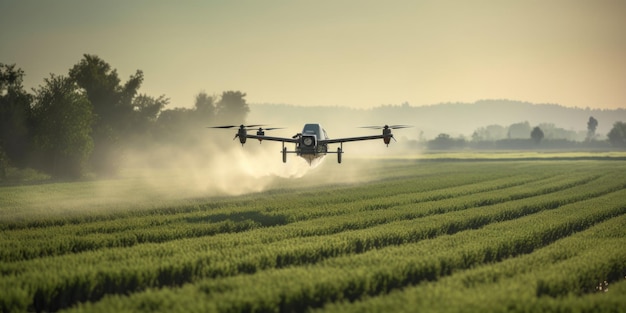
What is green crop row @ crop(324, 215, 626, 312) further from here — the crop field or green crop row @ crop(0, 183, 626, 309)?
green crop row @ crop(0, 183, 626, 309)

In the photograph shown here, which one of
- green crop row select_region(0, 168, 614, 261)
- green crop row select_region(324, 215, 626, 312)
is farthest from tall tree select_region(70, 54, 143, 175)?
green crop row select_region(324, 215, 626, 312)

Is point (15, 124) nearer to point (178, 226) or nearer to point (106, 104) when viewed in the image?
point (106, 104)

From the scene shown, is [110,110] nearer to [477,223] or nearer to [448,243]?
[477,223]

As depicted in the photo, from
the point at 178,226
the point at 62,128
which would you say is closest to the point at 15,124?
the point at 62,128

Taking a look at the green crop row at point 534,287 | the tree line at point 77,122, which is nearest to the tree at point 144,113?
the tree line at point 77,122

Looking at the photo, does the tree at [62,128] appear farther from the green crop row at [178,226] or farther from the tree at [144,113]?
the green crop row at [178,226]

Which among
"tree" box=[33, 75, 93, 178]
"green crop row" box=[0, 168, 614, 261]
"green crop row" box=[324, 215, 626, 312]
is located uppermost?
"tree" box=[33, 75, 93, 178]

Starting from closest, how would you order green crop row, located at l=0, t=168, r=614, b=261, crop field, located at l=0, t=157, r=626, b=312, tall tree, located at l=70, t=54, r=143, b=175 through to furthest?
crop field, located at l=0, t=157, r=626, b=312 → green crop row, located at l=0, t=168, r=614, b=261 → tall tree, located at l=70, t=54, r=143, b=175
